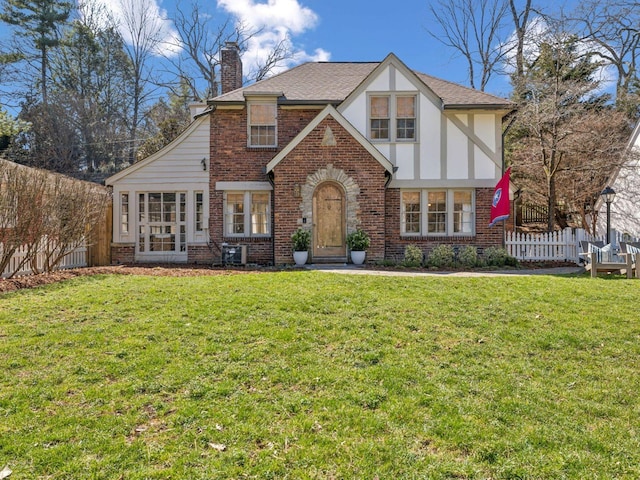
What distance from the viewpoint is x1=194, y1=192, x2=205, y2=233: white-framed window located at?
13.4 meters

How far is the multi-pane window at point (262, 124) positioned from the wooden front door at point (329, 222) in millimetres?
2570

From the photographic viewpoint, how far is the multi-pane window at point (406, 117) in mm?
12883

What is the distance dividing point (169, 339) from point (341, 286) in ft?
11.4

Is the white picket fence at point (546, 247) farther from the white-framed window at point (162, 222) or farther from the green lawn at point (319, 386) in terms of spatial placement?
the white-framed window at point (162, 222)

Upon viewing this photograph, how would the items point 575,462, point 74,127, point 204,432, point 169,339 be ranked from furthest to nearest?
point 74,127, point 169,339, point 204,432, point 575,462

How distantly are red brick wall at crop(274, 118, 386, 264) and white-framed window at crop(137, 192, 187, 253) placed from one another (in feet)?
12.0

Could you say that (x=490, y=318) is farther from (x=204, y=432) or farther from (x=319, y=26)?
(x=319, y=26)

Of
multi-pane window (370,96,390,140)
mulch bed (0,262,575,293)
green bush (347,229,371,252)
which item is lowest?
mulch bed (0,262,575,293)

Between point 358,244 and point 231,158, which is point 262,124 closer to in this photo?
point 231,158

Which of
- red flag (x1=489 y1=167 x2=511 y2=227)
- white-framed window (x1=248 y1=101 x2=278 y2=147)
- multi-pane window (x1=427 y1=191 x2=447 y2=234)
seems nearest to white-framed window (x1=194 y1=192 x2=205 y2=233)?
white-framed window (x1=248 y1=101 x2=278 y2=147)

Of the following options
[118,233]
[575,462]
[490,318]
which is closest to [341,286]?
[490,318]

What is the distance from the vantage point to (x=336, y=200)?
40.6 feet

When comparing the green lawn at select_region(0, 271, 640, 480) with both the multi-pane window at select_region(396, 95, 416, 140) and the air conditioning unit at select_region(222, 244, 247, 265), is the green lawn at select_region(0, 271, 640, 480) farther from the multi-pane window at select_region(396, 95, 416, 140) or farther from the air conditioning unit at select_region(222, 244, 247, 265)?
the multi-pane window at select_region(396, 95, 416, 140)

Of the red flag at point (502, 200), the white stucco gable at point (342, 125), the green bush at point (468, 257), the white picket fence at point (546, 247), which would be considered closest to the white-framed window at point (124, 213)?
the white stucco gable at point (342, 125)
